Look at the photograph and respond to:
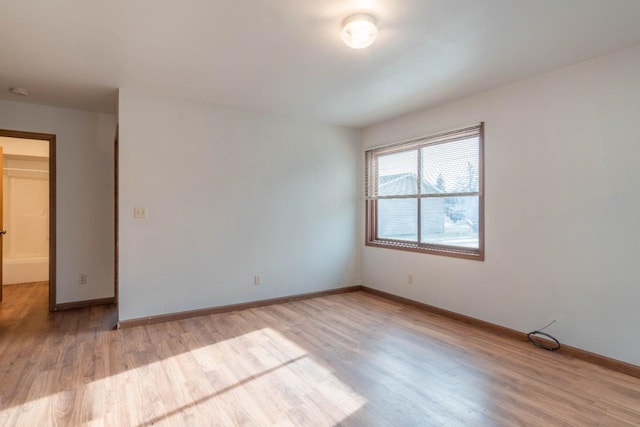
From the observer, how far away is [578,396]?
84.8 inches

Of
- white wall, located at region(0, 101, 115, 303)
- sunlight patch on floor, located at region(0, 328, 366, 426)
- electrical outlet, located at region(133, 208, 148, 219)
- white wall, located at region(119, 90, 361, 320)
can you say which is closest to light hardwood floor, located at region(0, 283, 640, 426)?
sunlight patch on floor, located at region(0, 328, 366, 426)

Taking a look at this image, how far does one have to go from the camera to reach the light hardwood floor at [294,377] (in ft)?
6.41

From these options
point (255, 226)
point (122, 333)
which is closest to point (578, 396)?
point (255, 226)

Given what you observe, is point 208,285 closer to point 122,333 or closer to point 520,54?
point 122,333

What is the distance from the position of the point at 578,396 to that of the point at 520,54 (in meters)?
2.45

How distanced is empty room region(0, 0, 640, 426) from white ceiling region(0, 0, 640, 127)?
0.02m

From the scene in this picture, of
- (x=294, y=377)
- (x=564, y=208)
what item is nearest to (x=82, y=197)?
(x=294, y=377)

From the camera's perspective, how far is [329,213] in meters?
4.80

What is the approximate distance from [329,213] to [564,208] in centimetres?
276

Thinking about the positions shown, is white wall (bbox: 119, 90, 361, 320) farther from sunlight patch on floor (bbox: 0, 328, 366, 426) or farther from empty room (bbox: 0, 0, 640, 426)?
sunlight patch on floor (bbox: 0, 328, 366, 426)

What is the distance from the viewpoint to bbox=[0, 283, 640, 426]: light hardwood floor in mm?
1954

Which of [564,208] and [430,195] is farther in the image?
[430,195]

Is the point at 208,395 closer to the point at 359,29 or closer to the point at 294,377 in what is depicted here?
the point at 294,377

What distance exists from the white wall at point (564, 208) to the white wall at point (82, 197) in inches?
168
